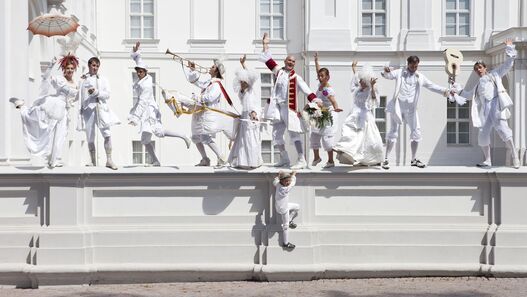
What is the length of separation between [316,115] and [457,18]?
85.7ft

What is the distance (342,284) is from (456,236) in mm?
1819

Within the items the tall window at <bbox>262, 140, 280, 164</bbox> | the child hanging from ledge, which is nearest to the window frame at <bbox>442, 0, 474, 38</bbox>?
the tall window at <bbox>262, 140, 280, 164</bbox>

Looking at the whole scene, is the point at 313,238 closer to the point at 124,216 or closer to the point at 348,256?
the point at 348,256

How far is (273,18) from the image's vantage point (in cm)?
4119

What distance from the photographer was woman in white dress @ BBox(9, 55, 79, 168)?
637 inches

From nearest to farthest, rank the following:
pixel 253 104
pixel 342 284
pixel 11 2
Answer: pixel 342 284
pixel 253 104
pixel 11 2

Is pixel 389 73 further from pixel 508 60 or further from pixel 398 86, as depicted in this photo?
pixel 508 60

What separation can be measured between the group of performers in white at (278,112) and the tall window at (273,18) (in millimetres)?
23687

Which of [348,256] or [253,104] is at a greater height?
[253,104]

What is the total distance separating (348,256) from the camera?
15078 mm

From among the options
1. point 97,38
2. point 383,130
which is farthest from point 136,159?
point 383,130

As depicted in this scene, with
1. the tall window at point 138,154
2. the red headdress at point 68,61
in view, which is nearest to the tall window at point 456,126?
the tall window at point 138,154

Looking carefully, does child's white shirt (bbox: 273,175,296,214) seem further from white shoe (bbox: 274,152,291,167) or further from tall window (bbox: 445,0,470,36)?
tall window (bbox: 445,0,470,36)

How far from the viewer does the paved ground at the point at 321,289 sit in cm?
1378
